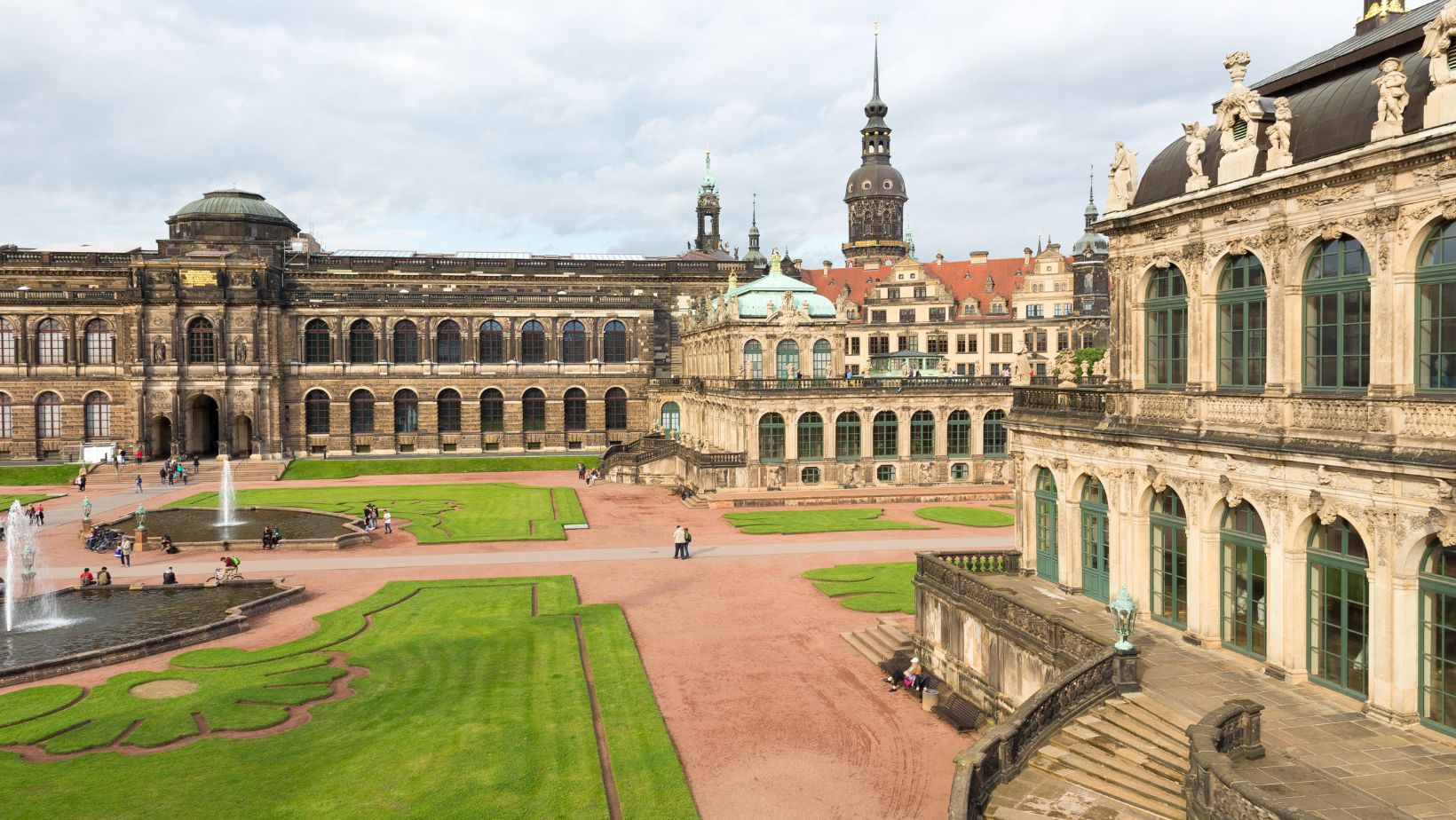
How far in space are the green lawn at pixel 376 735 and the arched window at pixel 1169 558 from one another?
12.8m

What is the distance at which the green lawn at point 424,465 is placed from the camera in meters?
81.2

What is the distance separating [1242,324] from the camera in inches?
917

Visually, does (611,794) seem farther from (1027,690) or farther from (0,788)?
(0,788)

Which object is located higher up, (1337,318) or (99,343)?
(99,343)

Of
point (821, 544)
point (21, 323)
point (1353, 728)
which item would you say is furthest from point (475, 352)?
point (1353, 728)

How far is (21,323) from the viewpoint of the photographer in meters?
86.7

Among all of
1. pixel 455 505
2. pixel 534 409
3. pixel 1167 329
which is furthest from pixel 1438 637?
pixel 534 409

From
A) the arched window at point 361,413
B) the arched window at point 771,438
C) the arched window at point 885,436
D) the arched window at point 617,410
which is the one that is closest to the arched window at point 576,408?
the arched window at point 617,410

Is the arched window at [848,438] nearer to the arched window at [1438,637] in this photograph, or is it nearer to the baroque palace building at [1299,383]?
the baroque palace building at [1299,383]

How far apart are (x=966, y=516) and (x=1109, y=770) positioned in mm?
38887

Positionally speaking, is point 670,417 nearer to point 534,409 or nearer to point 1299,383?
point 534,409

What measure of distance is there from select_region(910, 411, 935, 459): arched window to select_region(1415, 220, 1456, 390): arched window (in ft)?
169

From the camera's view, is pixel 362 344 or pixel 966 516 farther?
pixel 362 344

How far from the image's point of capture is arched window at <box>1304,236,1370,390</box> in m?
20.1
